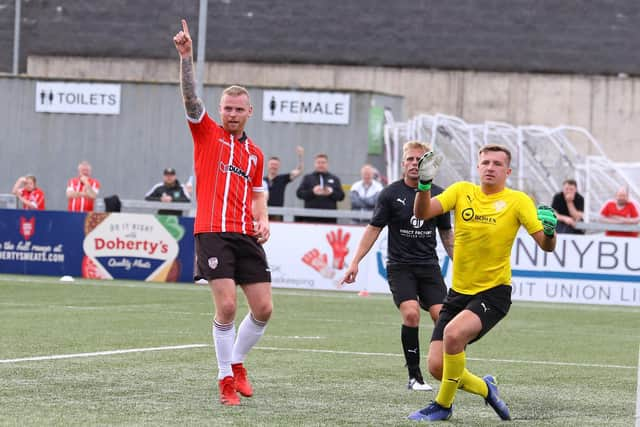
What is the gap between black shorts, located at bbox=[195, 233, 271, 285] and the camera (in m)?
9.23

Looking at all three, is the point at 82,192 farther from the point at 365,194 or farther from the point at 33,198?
the point at 365,194

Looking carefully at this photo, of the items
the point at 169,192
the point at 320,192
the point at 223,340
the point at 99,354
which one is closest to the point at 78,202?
the point at 169,192

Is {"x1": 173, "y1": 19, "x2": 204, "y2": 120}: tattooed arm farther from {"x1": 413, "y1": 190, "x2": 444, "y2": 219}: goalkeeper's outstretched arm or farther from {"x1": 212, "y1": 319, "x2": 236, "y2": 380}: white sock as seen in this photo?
{"x1": 413, "y1": 190, "x2": 444, "y2": 219}: goalkeeper's outstretched arm

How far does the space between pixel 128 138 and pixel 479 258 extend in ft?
83.2

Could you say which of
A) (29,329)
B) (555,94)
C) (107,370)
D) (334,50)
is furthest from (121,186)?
(107,370)

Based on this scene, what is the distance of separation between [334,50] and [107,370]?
30.9 meters

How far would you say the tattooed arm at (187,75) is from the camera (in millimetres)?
9000

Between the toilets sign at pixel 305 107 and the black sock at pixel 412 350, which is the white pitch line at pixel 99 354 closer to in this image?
the black sock at pixel 412 350

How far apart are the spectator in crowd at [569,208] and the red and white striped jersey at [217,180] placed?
14034 mm

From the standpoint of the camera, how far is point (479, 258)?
351 inches

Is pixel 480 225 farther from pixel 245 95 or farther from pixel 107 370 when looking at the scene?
pixel 107 370

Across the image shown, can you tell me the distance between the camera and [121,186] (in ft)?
111

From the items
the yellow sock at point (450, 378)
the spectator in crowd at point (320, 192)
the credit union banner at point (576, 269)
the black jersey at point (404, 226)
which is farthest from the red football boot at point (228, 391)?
the spectator in crowd at point (320, 192)

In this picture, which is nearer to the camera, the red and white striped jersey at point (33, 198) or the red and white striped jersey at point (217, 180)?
the red and white striped jersey at point (217, 180)
